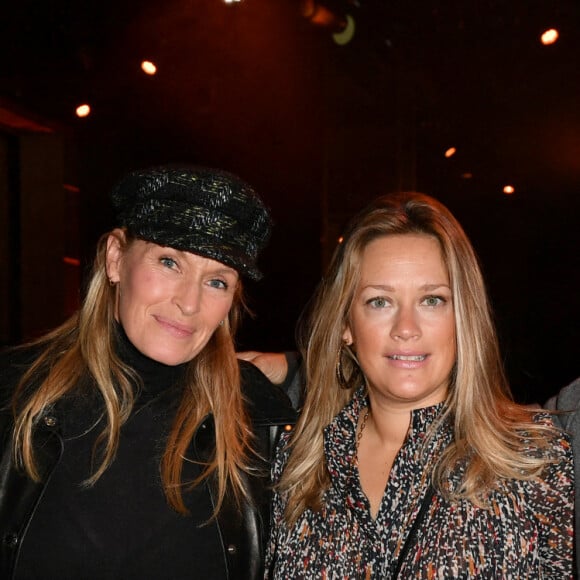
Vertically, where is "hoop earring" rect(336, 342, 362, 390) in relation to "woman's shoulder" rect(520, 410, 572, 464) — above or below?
above

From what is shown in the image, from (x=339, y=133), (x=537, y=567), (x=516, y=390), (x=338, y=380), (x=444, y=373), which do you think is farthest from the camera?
(x=339, y=133)

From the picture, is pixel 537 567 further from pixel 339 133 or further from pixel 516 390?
pixel 339 133

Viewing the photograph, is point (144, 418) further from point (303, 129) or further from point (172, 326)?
point (303, 129)

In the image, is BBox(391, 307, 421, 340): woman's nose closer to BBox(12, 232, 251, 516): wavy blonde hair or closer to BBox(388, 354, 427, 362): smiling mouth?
BBox(388, 354, 427, 362): smiling mouth

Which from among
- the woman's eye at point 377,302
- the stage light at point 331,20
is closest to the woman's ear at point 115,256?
the woman's eye at point 377,302

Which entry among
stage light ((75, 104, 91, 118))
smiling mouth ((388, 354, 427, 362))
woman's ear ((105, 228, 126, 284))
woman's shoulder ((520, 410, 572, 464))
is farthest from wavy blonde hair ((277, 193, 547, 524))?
stage light ((75, 104, 91, 118))

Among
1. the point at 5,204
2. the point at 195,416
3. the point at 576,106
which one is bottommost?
the point at 195,416

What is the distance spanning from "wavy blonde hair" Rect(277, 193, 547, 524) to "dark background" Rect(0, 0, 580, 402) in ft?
9.01

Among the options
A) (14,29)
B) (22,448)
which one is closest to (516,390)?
(14,29)

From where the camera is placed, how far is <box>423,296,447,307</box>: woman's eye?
2.14m

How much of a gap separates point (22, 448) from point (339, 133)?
686cm

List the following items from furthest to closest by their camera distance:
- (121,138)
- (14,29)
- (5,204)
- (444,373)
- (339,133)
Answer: (339,133), (121,138), (5,204), (14,29), (444,373)

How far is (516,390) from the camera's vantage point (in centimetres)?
756

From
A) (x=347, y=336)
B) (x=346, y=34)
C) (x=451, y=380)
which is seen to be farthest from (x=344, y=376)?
(x=346, y=34)
